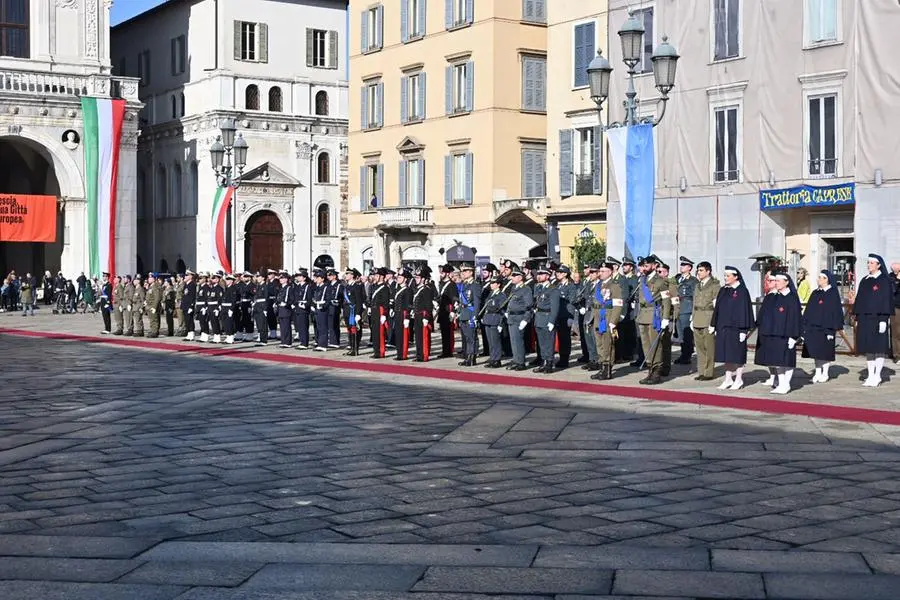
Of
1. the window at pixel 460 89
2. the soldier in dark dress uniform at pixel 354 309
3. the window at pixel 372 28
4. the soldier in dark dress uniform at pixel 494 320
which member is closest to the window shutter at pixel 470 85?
the window at pixel 460 89

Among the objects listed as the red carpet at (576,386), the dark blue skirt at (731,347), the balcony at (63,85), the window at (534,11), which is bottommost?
the red carpet at (576,386)

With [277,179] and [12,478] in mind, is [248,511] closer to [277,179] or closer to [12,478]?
[12,478]

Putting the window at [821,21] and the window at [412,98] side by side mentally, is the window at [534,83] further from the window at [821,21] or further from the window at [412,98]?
the window at [821,21]

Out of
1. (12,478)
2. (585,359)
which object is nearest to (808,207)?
(585,359)

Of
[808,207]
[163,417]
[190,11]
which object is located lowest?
[163,417]

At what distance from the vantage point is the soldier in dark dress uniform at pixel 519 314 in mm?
21547

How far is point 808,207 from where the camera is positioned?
3142 centimetres

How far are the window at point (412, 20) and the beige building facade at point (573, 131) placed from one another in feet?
19.0

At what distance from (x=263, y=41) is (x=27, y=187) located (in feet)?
45.4

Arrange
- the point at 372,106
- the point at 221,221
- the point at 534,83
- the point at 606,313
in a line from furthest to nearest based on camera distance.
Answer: the point at 372,106 → the point at 534,83 → the point at 221,221 → the point at 606,313

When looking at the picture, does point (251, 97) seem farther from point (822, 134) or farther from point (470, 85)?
point (822, 134)

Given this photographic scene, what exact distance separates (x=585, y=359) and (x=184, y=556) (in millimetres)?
15782

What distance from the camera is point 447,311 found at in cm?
2433

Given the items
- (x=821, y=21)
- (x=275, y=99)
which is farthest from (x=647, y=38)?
(x=275, y=99)
